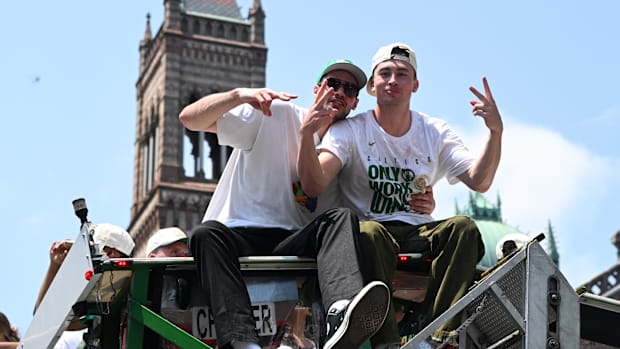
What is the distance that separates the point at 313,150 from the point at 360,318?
3.22 feet

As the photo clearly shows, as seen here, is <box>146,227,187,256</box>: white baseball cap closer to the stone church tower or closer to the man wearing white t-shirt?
the man wearing white t-shirt

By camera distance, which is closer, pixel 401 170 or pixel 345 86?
pixel 401 170

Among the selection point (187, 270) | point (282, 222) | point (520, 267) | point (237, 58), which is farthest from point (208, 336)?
point (237, 58)

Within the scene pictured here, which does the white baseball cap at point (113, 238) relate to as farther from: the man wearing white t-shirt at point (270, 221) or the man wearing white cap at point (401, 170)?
the man wearing white cap at point (401, 170)

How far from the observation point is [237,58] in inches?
2366

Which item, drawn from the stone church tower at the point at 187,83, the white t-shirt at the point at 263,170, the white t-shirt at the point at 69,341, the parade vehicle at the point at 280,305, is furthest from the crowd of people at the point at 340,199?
the stone church tower at the point at 187,83

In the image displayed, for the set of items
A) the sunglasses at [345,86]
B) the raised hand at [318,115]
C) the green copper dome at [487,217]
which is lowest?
the green copper dome at [487,217]

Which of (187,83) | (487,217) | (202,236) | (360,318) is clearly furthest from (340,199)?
(487,217)

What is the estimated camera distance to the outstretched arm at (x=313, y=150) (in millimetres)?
5809

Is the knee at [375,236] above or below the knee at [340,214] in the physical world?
below

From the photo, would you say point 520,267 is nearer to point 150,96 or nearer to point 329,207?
point 329,207

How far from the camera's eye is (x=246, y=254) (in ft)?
18.9

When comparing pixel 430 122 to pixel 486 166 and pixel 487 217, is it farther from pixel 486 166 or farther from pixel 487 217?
pixel 487 217

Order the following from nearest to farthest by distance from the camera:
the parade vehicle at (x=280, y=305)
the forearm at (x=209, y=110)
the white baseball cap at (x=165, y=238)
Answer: the parade vehicle at (x=280, y=305)
the forearm at (x=209, y=110)
the white baseball cap at (x=165, y=238)
